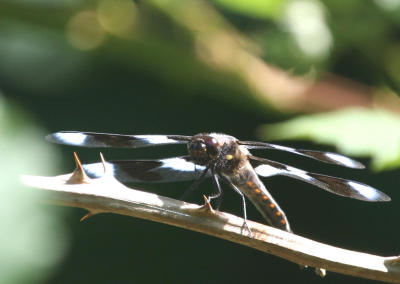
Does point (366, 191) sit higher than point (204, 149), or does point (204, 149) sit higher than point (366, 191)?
point (204, 149)

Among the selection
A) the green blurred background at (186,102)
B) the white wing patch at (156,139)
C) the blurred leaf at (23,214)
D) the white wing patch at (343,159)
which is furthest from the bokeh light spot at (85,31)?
the white wing patch at (343,159)

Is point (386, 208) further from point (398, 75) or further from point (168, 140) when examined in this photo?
point (168, 140)

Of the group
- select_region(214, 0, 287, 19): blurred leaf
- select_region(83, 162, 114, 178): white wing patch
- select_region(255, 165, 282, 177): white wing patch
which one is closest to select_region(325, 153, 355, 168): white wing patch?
select_region(255, 165, 282, 177): white wing patch

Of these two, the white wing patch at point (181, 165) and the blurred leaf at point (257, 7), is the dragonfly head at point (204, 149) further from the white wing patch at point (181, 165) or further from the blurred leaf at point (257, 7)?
the blurred leaf at point (257, 7)

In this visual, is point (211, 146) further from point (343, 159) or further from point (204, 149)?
point (343, 159)

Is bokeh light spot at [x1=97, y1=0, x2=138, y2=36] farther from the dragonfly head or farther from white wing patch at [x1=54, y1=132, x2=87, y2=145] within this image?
the dragonfly head

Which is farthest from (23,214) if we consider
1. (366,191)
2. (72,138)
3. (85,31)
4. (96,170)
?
(366,191)

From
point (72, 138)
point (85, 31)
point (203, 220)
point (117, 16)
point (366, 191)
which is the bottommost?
point (203, 220)
